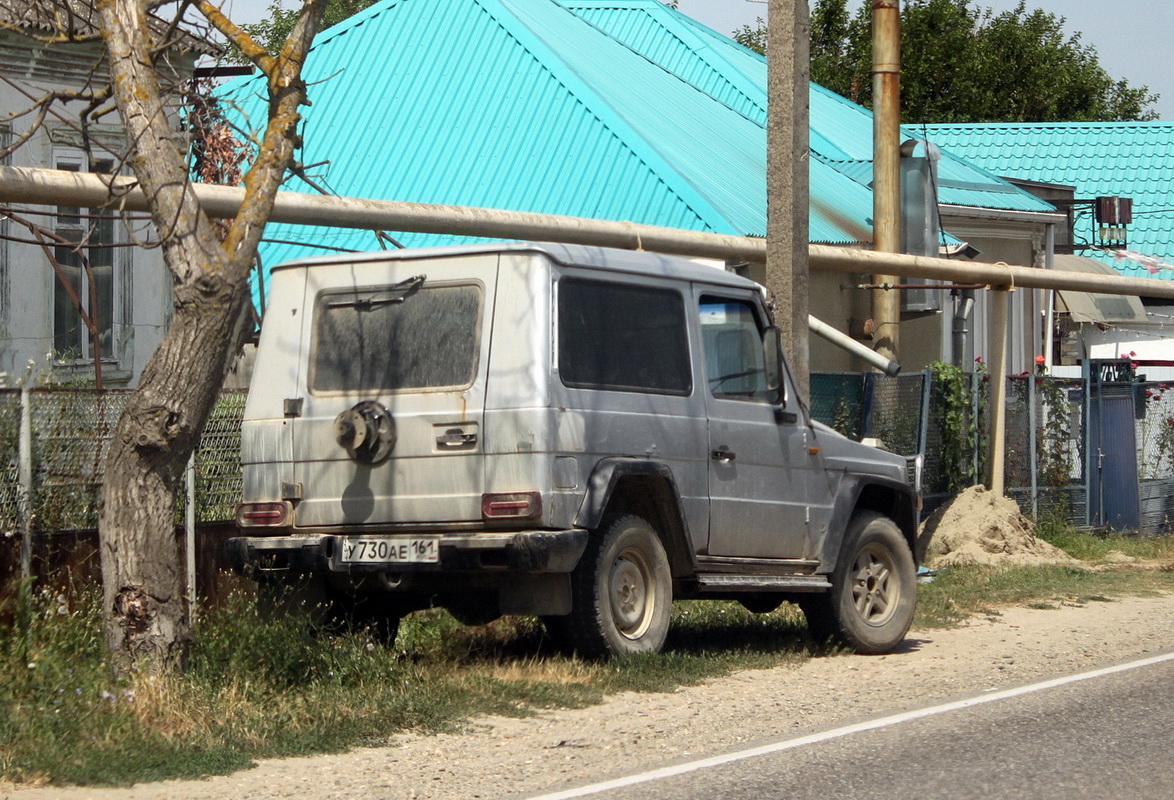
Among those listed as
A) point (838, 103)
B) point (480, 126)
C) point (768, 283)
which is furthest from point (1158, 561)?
point (838, 103)

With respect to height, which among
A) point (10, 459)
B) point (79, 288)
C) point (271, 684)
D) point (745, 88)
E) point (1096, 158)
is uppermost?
point (1096, 158)

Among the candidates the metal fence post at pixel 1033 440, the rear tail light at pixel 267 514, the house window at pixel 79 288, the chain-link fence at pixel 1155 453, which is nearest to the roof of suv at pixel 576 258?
the rear tail light at pixel 267 514

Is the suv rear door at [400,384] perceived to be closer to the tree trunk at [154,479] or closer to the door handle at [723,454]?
the tree trunk at [154,479]

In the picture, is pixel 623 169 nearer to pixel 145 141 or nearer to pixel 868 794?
pixel 145 141

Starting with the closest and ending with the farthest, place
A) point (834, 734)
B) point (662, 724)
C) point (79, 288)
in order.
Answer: point (834, 734)
point (662, 724)
point (79, 288)

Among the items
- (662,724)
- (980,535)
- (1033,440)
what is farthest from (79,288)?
(1033,440)

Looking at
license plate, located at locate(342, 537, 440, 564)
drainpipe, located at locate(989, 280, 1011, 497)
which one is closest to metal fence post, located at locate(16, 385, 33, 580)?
license plate, located at locate(342, 537, 440, 564)

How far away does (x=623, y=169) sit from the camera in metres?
19.3

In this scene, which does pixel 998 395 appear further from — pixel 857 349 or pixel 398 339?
pixel 398 339

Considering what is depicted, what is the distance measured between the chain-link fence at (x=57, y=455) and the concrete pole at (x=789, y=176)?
4722 mm

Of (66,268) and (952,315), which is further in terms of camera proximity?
(952,315)

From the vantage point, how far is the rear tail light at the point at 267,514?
9.12m

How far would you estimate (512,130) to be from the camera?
20.7 meters

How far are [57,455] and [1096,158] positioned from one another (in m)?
36.5
